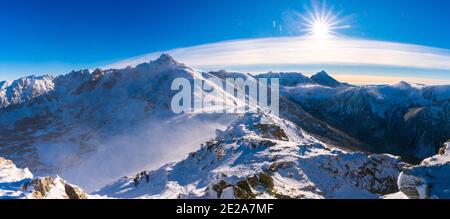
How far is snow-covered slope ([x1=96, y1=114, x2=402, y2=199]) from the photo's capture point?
53.2 metres

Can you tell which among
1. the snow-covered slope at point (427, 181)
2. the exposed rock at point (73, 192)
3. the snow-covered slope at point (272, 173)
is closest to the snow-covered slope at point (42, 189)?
the exposed rock at point (73, 192)

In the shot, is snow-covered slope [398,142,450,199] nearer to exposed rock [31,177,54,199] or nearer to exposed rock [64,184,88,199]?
exposed rock [64,184,88,199]

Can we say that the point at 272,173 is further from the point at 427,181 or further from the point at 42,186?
the point at 427,181

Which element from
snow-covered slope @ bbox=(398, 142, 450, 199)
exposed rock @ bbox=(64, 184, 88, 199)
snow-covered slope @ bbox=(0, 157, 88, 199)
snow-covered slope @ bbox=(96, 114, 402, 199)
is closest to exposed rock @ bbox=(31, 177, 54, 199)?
snow-covered slope @ bbox=(0, 157, 88, 199)

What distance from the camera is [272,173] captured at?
59938 mm

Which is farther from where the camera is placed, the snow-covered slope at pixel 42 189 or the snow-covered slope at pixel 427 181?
the snow-covered slope at pixel 42 189

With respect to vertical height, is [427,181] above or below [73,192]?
above

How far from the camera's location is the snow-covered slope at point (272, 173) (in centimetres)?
5316

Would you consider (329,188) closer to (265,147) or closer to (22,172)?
(265,147)

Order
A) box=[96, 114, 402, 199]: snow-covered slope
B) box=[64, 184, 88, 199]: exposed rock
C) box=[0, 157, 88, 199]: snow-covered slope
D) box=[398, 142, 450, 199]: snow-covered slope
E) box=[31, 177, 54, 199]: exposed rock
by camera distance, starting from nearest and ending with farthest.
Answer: box=[398, 142, 450, 199]: snow-covered slope < box=[0, 157, 88, 199]: snow-covered slope < box=[31, 177, 54, 199]: exposed rock < box=[64, 184, 88, 199]: exposed rock < box=[96, 114, 402, 199]: snow-covered slope

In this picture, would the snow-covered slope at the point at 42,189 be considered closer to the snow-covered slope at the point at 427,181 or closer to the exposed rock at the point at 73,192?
the exposed rock at the point at 73,192

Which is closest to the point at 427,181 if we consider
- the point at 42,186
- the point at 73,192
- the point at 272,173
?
the point at 73,192

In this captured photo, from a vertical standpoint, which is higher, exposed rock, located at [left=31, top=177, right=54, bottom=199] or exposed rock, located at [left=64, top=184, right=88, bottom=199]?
exposed rock, located at [left=31, top=177, right=54, bottom=199]
